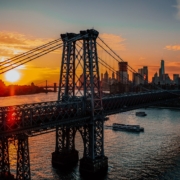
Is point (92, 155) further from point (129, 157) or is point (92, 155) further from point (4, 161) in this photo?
point (4, 161)

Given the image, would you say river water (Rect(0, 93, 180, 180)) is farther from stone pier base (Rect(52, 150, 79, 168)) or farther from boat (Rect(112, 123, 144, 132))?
boat (Rect(112, 123, 144, 132))

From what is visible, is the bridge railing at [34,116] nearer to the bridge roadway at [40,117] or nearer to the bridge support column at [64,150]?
the bridge roadway at [40,117]

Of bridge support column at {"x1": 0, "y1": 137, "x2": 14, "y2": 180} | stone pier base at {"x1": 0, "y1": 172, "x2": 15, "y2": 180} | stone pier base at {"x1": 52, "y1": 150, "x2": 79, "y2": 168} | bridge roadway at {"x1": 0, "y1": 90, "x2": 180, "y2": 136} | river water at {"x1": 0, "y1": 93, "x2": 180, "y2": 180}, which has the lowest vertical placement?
river water at {"x1": 0, "y1": 93, "x2": 180, "y2": 180}

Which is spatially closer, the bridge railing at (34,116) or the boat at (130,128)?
the bridge railing at (34,116)

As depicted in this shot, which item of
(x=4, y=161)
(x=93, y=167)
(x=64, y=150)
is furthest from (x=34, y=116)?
(x=93, y=167)

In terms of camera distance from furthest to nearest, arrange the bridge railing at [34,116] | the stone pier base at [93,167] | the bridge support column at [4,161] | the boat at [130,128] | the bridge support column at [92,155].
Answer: the boat at [130,128] < the bridge support column at [92,155] < the stone pier base at [93,167] < the bridge support column at [4,161] < the bridge railing at [34,116]

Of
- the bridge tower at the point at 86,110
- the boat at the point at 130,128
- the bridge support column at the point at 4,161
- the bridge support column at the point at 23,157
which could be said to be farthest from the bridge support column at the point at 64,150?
the boat at the point at 130,128

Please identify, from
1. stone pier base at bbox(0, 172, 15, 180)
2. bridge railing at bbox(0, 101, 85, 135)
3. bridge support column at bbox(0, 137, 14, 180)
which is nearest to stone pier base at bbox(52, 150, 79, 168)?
bridge railing at bbox(0, 101, 85, 135)
